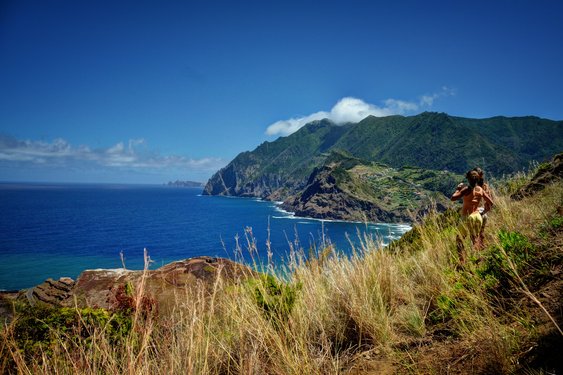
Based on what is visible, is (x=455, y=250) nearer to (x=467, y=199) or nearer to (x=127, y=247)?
(x=467, y=199)

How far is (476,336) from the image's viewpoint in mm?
2748

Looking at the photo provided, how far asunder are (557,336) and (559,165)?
1102 cm

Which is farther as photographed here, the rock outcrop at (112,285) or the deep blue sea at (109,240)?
the deep blue sea at (109,240)

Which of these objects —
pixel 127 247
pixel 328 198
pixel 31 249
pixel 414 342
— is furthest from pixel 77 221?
pixel 414 342

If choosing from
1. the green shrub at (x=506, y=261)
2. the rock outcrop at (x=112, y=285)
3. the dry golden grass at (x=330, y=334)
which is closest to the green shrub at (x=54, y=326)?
the dry golden grass at (x=330, y=334)

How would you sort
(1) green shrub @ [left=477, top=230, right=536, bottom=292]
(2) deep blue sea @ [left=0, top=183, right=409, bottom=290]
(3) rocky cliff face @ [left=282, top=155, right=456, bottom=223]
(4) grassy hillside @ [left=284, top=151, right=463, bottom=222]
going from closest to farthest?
(1) green shrub @ [left=477, top=230, right=536, bottom=292], (2) deep blue sea @ [left=0, top=183, right=409, bottom=290], (4) grassy hillside @ [left=284, top=151, right=463, bottom=222], (3) rocky cliff face @ [left=282, top=155, right=456, bottom=223]

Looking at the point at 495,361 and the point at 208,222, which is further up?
the point at 495,361

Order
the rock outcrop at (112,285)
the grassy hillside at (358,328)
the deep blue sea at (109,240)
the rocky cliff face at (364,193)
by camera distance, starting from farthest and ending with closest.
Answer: the rocky cliff face at (364,193), the deep blue sea at (109,240), the rock outcrop at (112,285), the grassy hillside at (358,328)

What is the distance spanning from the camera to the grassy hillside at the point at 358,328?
7.98 ft

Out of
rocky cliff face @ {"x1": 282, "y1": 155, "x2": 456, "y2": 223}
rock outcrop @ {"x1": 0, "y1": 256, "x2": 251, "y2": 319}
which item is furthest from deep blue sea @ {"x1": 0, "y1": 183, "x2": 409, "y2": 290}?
rock outcrop @ {"x1": 0, "y1": 256, "x2": 251, "y2": 319}

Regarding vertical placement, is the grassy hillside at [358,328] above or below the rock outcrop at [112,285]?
above

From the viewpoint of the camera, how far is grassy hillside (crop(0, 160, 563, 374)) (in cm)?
243

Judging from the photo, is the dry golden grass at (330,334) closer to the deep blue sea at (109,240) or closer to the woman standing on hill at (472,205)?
the woman standing on hill at (472,205)

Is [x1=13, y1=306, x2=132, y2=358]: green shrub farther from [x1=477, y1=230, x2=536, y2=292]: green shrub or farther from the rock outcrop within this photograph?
[x1=477, y1=230, x2=536, y2=292]: green shrub
